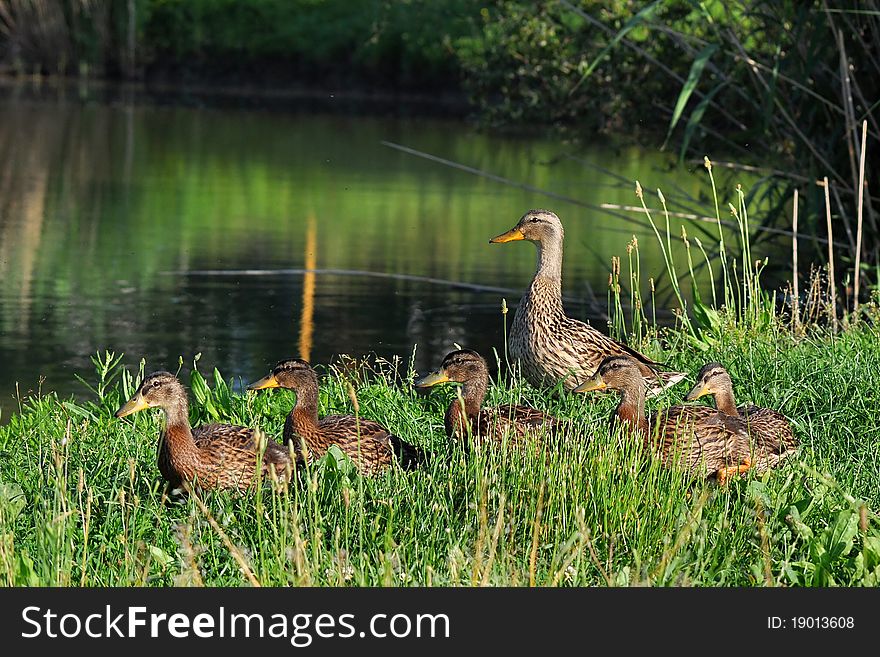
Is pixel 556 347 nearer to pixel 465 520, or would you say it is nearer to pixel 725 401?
pixel 725 401

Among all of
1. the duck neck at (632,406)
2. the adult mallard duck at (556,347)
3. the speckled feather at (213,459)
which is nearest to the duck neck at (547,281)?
the adult mallard duck at (556,347)

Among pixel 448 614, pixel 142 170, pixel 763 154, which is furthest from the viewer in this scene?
pixel 142 170

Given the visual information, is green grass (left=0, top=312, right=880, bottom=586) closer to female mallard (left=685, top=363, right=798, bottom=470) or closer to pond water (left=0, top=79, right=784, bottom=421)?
female mallard (left=685, top=363, right=798, bottom=470)

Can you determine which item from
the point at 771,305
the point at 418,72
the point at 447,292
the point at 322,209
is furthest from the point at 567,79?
the point at 418,72

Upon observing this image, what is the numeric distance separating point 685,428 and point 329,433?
163cm

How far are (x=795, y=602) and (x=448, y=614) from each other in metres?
1.17

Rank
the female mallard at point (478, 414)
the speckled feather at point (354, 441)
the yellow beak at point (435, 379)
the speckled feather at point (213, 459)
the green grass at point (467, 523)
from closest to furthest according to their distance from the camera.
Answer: the green grass at point (467, 523) < the speckled feather at point (213, 459) < the female mallard at point (478, 414) < the speckled feather at point (354, 441) < the yellow beak at point (435, 379)

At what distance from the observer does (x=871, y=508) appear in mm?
6211

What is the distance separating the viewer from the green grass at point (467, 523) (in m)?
5.21

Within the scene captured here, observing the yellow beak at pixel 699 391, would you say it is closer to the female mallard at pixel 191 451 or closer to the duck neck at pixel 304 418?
the duck neck at pixel 304 418

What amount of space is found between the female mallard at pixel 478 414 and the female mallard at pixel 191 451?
0.84 metres

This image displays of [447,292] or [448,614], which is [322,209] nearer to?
[447,292]

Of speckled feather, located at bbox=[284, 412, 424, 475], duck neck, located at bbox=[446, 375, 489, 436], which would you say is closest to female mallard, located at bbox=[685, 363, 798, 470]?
duck neck, located at bbox=[446, 375, 489, 436]

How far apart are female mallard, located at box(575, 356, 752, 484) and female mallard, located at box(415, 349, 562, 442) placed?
32cm
